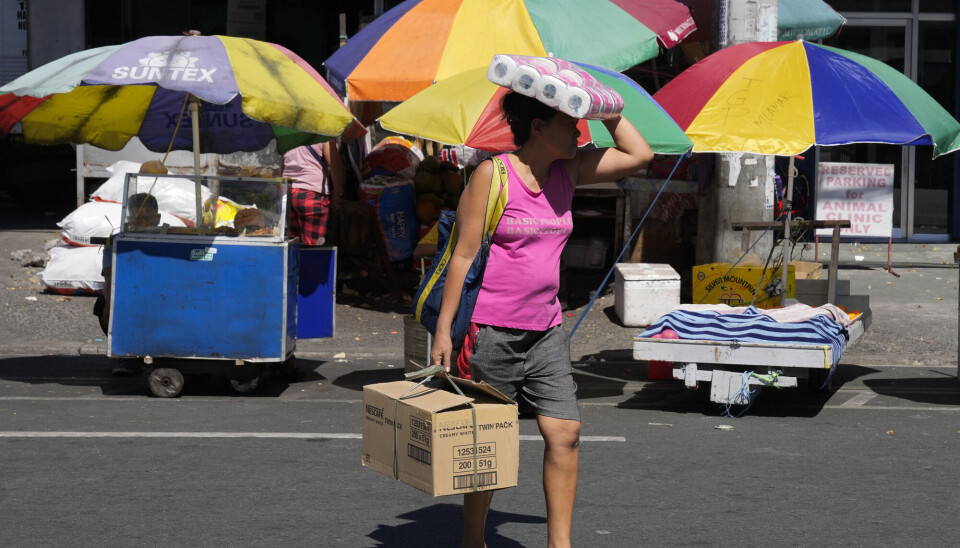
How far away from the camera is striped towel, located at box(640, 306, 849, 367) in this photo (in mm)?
7520

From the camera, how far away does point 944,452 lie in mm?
6617

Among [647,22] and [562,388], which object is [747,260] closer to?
[647,22]

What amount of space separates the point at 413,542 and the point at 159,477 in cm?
161

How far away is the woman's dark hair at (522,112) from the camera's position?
439cm

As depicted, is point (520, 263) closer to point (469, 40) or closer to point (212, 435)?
point (212, 435)

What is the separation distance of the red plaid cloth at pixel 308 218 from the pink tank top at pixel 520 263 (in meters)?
6.94

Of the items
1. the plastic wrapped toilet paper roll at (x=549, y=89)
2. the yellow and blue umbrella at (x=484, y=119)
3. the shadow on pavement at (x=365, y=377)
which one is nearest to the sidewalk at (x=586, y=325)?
the shadow on pavement at (x=365, y=377)

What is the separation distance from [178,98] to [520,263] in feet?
18.1

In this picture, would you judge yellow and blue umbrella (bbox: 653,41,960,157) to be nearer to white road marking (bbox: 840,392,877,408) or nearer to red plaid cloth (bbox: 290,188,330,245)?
white road marking (bbox: 840,392,877,408)

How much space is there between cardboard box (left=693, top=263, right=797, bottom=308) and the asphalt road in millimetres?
1019

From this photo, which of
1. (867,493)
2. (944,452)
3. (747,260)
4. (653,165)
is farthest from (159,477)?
(653,165)

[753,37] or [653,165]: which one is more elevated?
[753,37]

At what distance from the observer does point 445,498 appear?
18.7 ft

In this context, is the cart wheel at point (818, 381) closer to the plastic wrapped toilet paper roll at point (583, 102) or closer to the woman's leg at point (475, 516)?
the woman's leg at point (475, 516)
